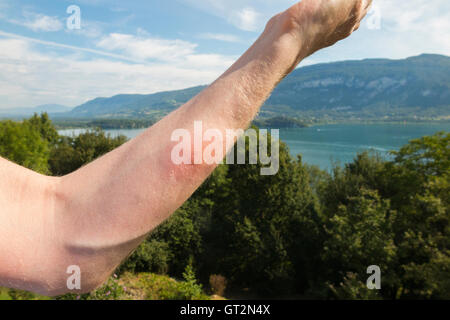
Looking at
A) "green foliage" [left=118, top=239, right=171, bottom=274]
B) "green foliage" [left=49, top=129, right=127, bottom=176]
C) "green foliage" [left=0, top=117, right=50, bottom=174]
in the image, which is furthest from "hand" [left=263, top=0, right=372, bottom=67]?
"green foliage" [left=0, top=117, right=50, bottom=174]

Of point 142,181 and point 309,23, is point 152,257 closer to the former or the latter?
point 142,181

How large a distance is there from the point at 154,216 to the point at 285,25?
0.57m

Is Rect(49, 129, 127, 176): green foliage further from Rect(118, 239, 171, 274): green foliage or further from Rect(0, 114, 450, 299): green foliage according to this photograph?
Rect(118, 239, 171, 274): green foliage

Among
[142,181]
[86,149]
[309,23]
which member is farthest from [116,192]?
[86,149]

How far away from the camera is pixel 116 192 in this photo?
0.62 m

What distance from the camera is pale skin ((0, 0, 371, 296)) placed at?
0.62 meters

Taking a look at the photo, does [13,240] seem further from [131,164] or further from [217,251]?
[217,251]

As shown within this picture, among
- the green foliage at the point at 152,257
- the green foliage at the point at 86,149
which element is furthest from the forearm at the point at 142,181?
the green foliage at the point at 86,149

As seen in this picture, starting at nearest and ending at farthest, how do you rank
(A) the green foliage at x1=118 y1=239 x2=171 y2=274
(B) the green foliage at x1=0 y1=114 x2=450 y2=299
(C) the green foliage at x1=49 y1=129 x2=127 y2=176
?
1. (B) the green foliage at x1=0 y1=114 x2=450 y2=299
2. (A) the green foliage at x1=118 y1=239 x2=171 y2=274
3. (C) the green foliage at x1=49 y1=129 x2=127 y2=176

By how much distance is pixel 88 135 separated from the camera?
25.8 metres

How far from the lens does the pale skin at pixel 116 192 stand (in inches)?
24.3

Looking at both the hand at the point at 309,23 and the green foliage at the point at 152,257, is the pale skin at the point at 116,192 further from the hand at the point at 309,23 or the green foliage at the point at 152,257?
the green foliage at the point at 152,257
